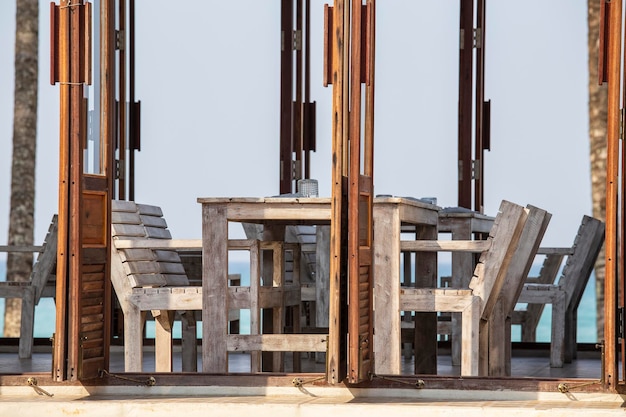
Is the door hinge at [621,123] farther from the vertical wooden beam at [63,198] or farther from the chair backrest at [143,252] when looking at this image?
the chair backrest at [143,252]

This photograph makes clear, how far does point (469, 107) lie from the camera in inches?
328

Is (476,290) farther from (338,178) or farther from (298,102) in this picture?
(298,102)

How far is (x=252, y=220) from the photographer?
549cm

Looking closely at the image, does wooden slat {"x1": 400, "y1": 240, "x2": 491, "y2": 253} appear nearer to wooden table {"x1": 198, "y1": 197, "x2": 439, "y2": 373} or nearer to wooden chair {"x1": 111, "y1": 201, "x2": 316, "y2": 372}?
wooden table {"x1": 198, "y1": 197, "x2": 439, "y2": 373}

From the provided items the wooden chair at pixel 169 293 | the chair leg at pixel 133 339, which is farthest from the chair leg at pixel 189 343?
the chair leg at pixel 133 339

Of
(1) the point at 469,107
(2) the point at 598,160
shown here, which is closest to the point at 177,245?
(1) the point at 469,107

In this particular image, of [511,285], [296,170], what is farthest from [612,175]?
[296,170]

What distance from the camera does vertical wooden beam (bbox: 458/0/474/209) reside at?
8281 millimetres

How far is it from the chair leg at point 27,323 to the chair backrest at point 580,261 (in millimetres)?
3044

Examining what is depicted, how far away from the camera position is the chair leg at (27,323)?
7570 millimetres

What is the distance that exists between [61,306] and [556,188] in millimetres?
27409

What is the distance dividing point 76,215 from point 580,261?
322 cm

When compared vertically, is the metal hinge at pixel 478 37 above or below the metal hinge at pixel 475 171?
above

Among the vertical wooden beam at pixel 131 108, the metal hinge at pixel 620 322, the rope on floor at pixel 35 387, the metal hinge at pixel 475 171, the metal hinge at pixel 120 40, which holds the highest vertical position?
the metal hinge at pixel 120 40
